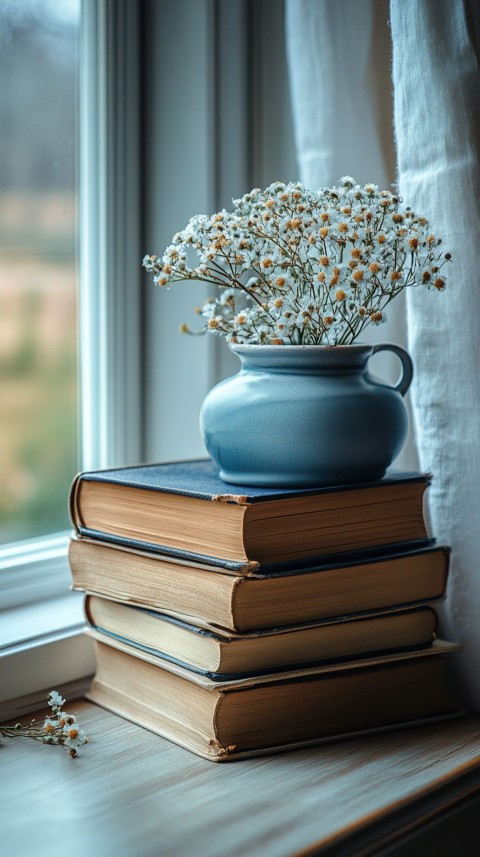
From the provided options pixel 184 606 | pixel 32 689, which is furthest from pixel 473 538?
pixel 32 689

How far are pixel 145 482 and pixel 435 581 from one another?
0.33 metres

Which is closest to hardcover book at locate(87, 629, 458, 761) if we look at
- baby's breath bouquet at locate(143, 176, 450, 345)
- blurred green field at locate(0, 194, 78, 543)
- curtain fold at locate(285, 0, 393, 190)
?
blurred green field at locate(0, 194, 78, 543)

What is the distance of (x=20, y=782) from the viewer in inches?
33.1

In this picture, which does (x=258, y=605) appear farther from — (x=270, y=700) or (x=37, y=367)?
(x=37, y=367)

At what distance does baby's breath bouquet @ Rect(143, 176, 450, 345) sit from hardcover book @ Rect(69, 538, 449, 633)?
24 cm

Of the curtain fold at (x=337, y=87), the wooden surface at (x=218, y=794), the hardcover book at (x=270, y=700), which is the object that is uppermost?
the curtain fold at (x=337, y=87)

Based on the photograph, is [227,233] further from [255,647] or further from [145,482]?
[255,647]

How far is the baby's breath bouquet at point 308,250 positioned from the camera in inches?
35.5

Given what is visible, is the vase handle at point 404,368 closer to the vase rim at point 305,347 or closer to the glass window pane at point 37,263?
the vase rim at point 305,347

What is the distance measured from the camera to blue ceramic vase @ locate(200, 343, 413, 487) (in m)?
0.90

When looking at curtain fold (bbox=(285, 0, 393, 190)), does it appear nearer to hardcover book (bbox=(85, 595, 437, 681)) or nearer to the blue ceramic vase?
the blue ceramic vase

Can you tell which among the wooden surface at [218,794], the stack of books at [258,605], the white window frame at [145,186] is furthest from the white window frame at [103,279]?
the wooden surface at [218,794]

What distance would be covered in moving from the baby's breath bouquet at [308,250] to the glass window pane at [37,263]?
0.27m

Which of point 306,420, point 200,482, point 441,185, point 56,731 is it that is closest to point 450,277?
point 441,185
